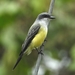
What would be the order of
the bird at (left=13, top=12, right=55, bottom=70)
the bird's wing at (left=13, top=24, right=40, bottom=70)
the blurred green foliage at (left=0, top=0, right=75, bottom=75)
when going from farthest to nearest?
1. the blurred green foliage at (left=0, top=0, right=75, bottom=75)
2. the bird at (left=13, top=12, right=55, bottom=70)
3. the bird's wing at (left=13, top=24, right=40, bottom=70)

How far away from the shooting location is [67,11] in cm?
358

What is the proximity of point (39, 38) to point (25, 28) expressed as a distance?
552 millimetres

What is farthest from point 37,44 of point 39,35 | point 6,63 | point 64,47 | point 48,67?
point 64,47

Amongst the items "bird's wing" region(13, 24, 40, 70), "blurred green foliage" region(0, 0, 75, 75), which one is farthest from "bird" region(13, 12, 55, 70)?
"blurred green foliage" region(0, 0, 75, 75)

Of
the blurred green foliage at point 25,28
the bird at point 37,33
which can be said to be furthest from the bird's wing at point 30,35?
the blurred green foliage at point 25,28

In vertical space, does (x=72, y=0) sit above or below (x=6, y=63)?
above

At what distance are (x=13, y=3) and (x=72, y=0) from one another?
654 millimetres

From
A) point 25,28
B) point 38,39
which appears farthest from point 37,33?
point 25,28

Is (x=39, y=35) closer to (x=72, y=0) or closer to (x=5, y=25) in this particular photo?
(x=5, y=25)

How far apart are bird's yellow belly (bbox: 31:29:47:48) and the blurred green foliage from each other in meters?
0.29

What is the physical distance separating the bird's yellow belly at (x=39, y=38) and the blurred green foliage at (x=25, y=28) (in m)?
0.29

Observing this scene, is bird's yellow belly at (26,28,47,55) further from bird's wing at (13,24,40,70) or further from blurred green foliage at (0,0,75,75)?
blurred green foliage at (0,0,75,75)

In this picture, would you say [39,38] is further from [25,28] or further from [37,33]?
[25,28]

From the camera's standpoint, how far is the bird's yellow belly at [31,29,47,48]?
2.89 metres
